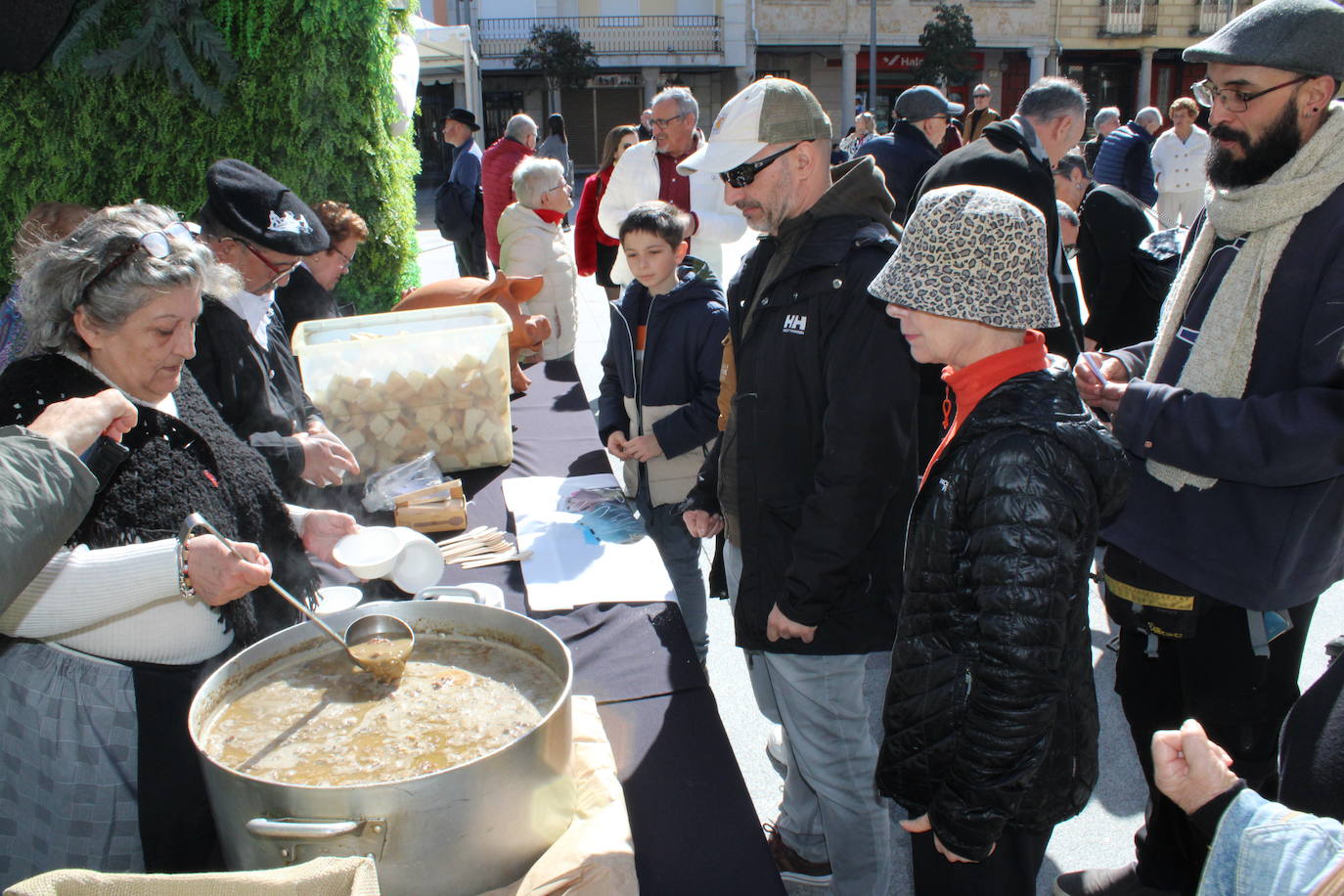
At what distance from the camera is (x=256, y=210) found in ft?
7.30

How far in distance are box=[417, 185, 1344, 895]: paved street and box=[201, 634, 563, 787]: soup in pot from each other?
1078mm

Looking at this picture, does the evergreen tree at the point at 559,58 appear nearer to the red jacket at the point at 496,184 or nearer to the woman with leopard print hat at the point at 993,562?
the red jacket at the point at 496,184

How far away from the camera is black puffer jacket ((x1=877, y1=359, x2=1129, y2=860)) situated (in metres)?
1.22

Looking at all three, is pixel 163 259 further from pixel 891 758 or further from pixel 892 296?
pixel 891 758

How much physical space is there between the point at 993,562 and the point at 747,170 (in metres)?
0.96

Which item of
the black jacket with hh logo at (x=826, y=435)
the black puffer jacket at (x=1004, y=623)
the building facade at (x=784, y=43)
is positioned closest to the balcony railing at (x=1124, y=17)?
the building facade at (x=784, y=43)

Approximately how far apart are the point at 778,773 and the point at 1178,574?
3.79 ft

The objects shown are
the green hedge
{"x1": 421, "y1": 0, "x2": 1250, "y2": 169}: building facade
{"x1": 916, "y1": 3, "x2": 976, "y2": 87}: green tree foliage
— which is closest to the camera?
the green hedge

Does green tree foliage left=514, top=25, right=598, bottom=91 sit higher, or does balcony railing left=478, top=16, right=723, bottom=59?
balcony railing left=478, top=16, right=723, bottom=59

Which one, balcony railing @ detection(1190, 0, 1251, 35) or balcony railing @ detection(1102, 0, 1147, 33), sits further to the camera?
balcony railing @ detection(1190, 0, 1251, 35)

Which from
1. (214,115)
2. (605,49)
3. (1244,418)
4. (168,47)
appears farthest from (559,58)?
(1244,418)

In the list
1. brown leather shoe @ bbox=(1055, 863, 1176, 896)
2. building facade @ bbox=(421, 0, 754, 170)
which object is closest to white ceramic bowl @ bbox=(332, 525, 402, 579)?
brown leather shoe @ bbox=(1055, 863, 1176, 896)

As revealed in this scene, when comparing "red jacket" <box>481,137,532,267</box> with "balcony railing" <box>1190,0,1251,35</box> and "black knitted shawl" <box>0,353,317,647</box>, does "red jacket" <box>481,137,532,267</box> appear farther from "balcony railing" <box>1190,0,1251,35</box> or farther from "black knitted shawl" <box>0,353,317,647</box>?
"balcony railing" <box>1190,0,1251,35</box>

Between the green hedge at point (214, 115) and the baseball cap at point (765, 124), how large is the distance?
225cm
